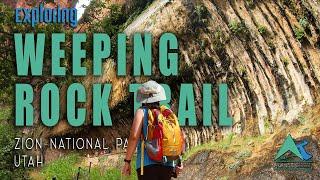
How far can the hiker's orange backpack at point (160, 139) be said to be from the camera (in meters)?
5.61

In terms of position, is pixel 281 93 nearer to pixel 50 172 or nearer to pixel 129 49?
pixel 129 49

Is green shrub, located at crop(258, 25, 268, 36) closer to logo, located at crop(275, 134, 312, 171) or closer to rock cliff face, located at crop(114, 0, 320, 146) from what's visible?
rock cliff face, located at crop(114, 0, 320, 146)

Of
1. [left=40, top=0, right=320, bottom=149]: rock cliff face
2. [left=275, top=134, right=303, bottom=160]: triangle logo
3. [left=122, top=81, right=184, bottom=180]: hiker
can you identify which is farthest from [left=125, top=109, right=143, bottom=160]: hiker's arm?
[left=40, top=0, right=320, bottom=149]: rock cliff face

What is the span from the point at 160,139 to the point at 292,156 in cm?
462

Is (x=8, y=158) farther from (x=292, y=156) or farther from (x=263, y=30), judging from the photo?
(x=292, y=156)

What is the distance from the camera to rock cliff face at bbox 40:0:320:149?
11.9 m

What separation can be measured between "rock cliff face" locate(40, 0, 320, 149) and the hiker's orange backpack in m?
5.81

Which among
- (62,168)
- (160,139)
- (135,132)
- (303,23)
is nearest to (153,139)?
(160,139)

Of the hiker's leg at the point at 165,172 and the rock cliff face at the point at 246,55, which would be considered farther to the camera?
the rock cliff face at the point at 246,55

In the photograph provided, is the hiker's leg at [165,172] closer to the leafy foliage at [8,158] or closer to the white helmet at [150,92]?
the white helmet at [150,92]

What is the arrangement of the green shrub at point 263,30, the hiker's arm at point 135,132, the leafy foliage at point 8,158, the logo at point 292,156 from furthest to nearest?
the green shrub at point 263,30, the leafy foliage at point 8,158, the logo at point 292,156, the hiker's arm at point 135,132

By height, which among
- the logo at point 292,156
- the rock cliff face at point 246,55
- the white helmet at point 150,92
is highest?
the rock cliff face at point 246,55

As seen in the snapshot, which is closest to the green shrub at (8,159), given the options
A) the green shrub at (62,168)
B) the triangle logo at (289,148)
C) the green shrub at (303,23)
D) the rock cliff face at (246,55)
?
the green shrub at (62,168)

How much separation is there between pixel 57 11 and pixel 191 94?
366 centimetres
